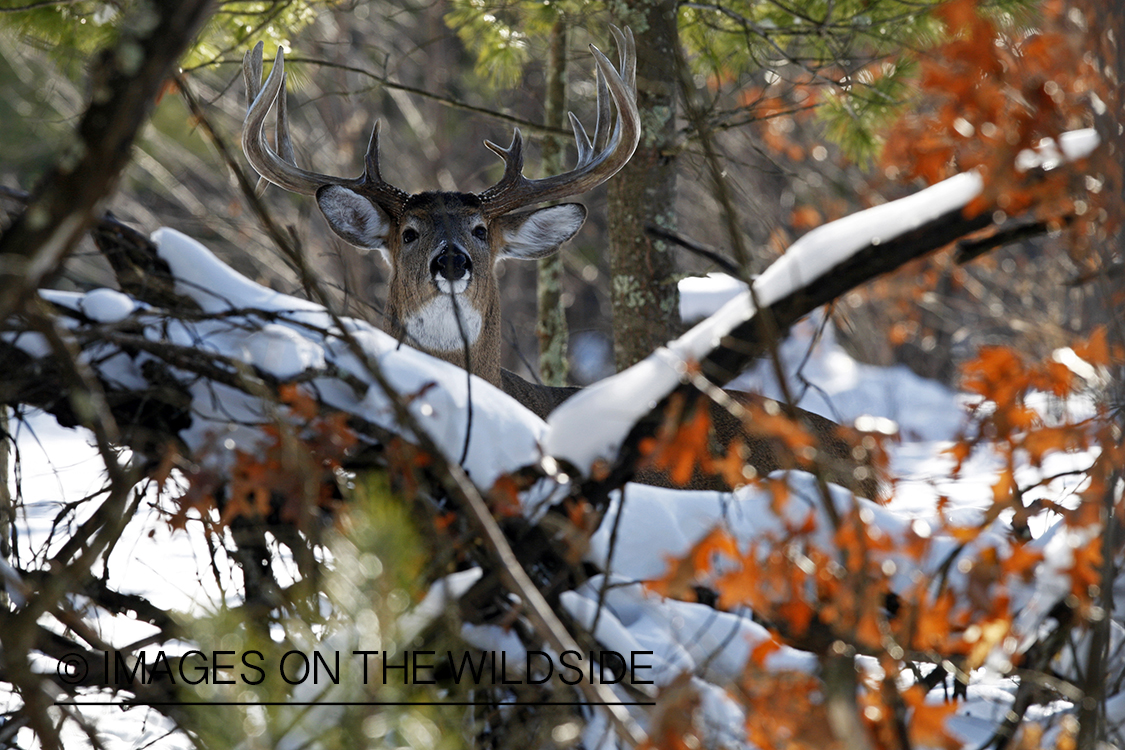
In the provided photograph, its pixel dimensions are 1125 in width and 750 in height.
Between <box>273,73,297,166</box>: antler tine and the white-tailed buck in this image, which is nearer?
the white-tailed buck

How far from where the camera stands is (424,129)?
13.3 m

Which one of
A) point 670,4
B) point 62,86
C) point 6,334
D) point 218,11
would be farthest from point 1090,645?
point 62,86

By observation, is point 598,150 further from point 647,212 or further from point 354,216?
point 354,216

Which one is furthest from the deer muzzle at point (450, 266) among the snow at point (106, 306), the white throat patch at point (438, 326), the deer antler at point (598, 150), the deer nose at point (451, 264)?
the snow at point (106, 306)

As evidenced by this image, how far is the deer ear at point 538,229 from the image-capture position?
5824 millimetres

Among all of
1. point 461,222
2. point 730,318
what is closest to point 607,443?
point 730,318

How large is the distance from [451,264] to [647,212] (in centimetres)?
125

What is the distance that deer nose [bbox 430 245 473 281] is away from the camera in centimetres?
503

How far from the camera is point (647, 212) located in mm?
5680

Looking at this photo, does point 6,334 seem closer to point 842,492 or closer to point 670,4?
point 842,492

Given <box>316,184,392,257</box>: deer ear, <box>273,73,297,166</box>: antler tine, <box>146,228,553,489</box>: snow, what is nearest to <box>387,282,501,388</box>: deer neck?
<box>316,184,392,257</box>: deer ear

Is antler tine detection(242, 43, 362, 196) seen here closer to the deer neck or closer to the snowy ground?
the deer neck

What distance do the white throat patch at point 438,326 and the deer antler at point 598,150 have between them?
0.72 metres

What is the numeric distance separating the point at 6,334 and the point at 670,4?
12.1 ft
